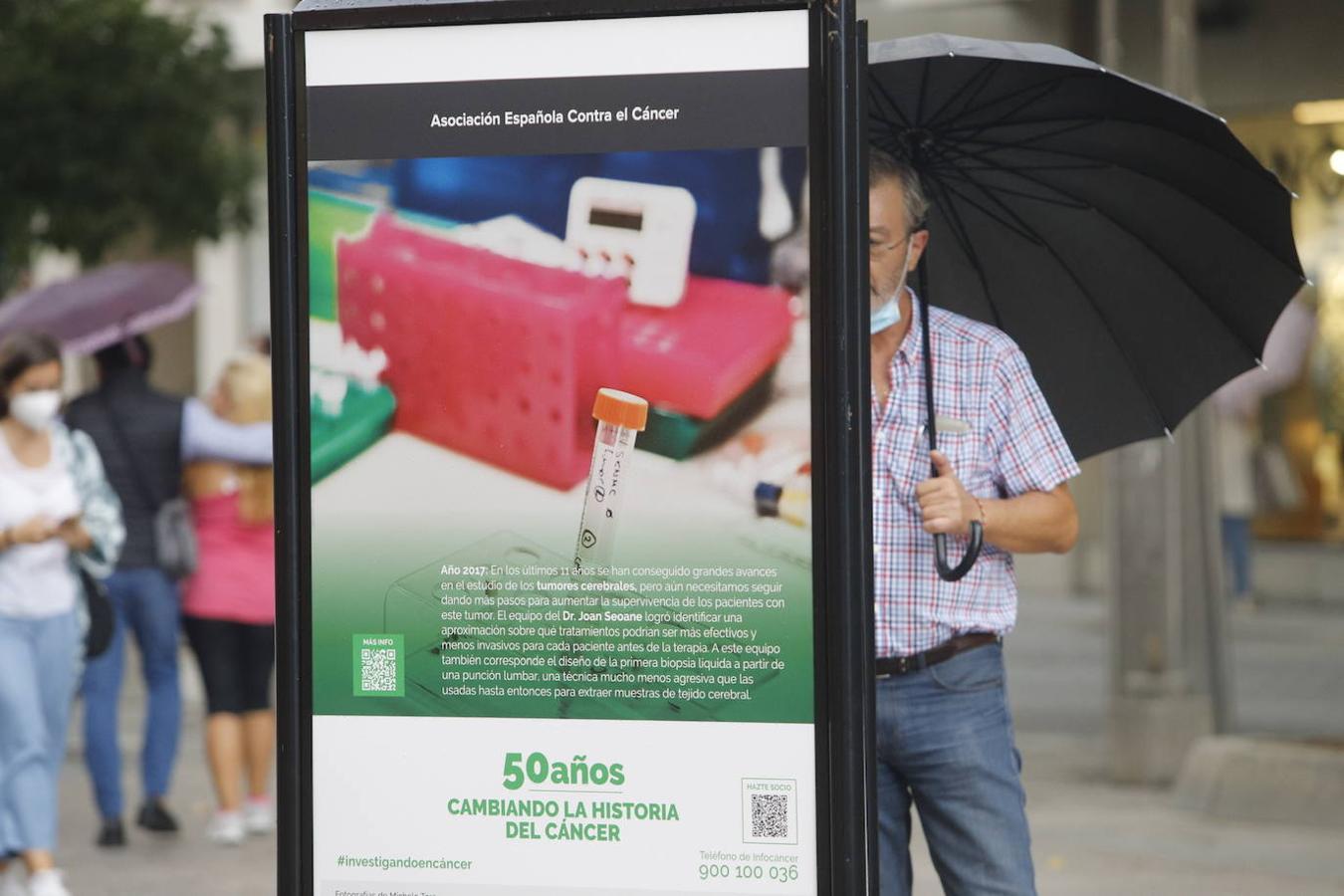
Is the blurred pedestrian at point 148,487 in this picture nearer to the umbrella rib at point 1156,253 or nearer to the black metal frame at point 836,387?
the umbrella rib at point 1156,253

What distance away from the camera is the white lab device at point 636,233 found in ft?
10.5

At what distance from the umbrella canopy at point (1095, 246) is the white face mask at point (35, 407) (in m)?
4.08

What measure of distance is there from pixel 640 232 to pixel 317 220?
507mm

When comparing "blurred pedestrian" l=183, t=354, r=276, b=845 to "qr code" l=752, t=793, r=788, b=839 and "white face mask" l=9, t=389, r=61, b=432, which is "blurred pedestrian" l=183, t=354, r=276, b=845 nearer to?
"white face mask" l=9, t=389, r=61, b=432

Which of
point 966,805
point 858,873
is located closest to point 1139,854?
point 966,805

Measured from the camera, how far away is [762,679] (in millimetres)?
3176

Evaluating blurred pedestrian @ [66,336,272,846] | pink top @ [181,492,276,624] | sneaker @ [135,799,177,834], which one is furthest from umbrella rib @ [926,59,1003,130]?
sneaker @ [135,799,177,834]

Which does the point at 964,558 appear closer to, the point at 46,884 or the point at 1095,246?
the point at 1095,246

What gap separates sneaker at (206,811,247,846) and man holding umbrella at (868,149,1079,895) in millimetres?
4961

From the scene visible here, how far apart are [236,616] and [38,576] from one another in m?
1.31

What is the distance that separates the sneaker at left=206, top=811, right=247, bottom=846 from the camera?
8.59 m

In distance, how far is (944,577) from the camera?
157 inches

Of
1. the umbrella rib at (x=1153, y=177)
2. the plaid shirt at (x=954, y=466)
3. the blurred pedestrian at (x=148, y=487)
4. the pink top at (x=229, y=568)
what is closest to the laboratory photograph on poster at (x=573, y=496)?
the plaid shirt at (x=954, y=466)

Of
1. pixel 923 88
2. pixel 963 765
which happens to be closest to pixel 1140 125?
pixel 923 88
